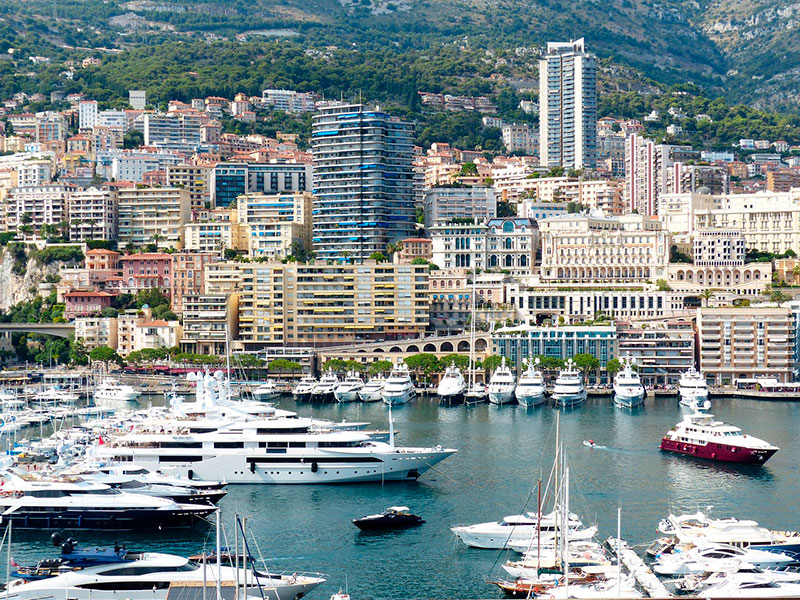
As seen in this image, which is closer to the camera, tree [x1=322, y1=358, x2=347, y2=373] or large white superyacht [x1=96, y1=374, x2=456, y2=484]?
large white superyacht [x1=96, y1=374, x2=456, y2=484]

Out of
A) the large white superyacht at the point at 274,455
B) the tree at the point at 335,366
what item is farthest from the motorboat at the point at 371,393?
the large white superyacht at the point at 274,455

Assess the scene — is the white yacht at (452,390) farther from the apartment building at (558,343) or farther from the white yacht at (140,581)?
the white yacht at (140,581)

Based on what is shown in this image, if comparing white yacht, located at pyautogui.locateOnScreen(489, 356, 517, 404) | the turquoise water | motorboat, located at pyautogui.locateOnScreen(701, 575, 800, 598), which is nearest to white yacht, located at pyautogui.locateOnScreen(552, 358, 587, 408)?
white yacht, located at pyautogui.locateOnScreen(489, 356, 517, 404)

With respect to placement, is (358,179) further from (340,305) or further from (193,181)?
(193,181)

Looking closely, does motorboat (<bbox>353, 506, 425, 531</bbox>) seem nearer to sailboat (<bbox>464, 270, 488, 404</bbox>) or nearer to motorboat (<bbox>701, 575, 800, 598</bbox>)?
motorboat (<bbox>701, 575, 800, 598</bbox>)

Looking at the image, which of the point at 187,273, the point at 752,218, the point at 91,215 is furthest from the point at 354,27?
the point at 187,273
